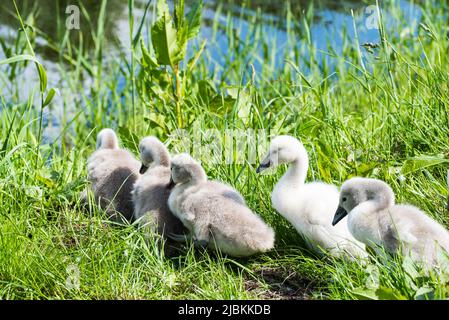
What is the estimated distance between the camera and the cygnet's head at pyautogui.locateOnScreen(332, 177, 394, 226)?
3.99m

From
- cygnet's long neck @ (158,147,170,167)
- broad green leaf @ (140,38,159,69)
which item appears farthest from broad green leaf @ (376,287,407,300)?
broad green leaf @ (140,38,159,69)

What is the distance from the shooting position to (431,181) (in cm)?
479

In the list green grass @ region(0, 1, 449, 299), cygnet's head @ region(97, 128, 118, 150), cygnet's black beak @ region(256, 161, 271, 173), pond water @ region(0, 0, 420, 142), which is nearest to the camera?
green grass @ region(0, 1, 449, 299)

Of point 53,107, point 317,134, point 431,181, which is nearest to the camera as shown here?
point 431,181

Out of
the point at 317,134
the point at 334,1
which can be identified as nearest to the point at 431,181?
the point at 317,134

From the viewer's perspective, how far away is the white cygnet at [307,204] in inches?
165

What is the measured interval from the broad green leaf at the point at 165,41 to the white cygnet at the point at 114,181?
75 centimetres

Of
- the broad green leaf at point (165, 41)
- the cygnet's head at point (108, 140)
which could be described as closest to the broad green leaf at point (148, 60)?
the broad green leaf at point (165, 41)

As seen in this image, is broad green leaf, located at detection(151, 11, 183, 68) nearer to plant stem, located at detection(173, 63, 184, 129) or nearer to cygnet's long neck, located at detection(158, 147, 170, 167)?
plant stem, located at detection(173, 63, 184, 129)

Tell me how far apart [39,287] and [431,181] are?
2.15 m

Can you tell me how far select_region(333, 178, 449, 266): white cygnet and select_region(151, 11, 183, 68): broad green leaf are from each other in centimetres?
173

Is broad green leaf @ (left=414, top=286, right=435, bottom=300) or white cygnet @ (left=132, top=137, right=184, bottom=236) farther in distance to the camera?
white cygnet @ (left=132, top=137, right=184, bottom=236)

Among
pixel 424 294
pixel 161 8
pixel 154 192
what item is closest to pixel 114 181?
pixel 154 192
